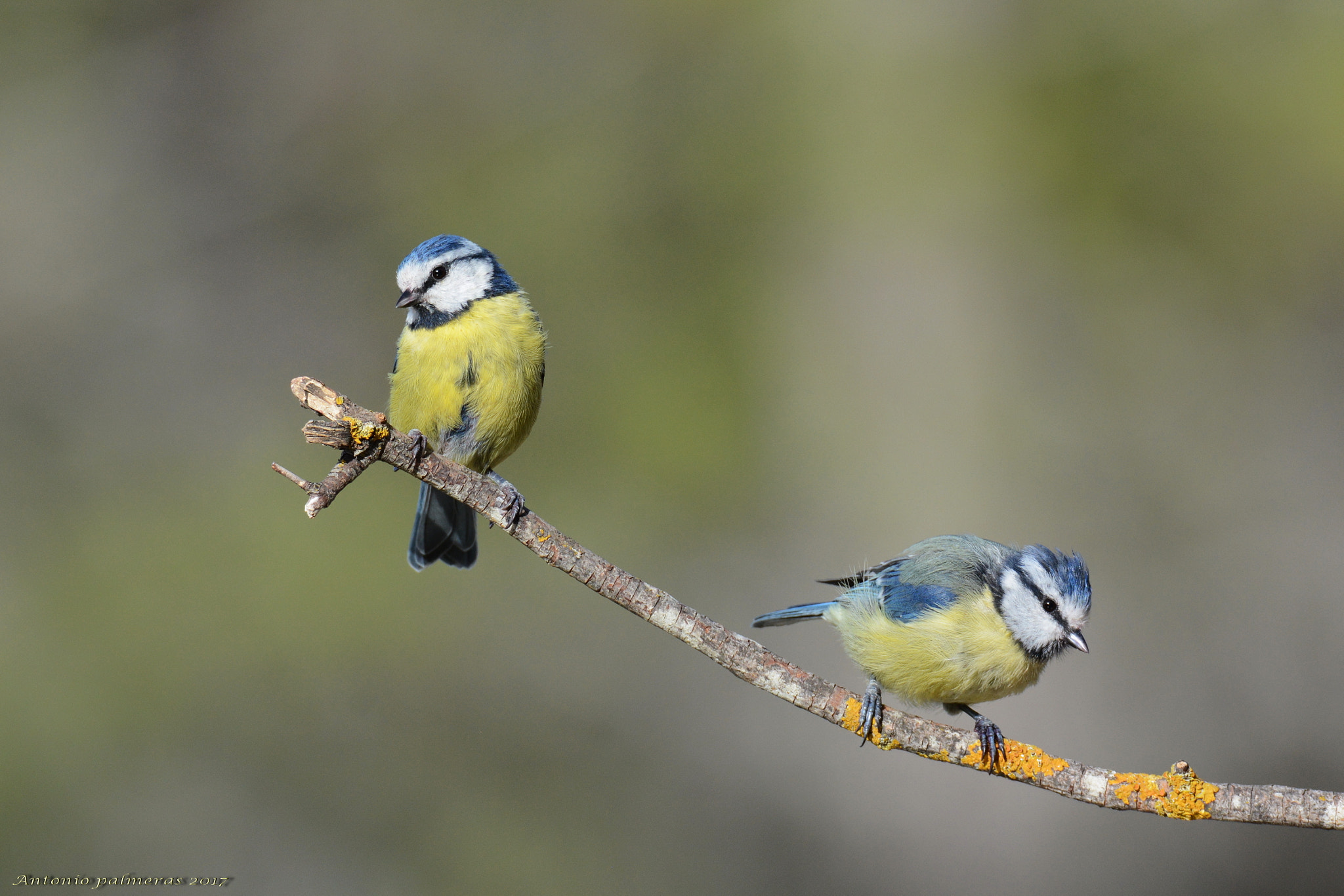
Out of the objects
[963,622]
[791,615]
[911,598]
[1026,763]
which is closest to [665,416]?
[791,615]

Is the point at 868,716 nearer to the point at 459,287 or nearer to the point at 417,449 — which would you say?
the point at 417,449

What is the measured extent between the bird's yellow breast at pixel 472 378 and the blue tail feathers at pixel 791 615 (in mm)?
646

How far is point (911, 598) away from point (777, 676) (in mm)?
557

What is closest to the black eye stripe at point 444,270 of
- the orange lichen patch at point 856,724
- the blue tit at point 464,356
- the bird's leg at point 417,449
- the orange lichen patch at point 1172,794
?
the blue tit at point 464,356

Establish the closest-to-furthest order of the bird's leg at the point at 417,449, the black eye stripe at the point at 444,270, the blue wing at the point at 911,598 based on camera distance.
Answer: the bird's leg at the point at 417,449, the black eye stripe at the point at 444,270, the blue wing at the point at 911,598

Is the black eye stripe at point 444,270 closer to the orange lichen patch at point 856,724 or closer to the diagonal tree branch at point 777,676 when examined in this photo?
the diagonal tree branch at point 777,676

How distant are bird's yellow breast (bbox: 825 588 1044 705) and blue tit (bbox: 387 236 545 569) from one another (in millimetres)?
848

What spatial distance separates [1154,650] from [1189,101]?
299cm

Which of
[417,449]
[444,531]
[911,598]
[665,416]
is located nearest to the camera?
[417,449]

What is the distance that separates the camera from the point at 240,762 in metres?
4.58

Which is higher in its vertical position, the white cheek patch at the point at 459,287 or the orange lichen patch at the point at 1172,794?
the white cheek patch at the point at 459,287

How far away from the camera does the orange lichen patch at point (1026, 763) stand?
1.42m

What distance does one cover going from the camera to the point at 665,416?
5.21 metres

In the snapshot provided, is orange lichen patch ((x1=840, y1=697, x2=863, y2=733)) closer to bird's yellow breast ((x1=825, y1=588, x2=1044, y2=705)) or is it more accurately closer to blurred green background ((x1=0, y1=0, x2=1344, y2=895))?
bird's yellow breast ((x1=825, y1=588, x2=1044, y2=705))
